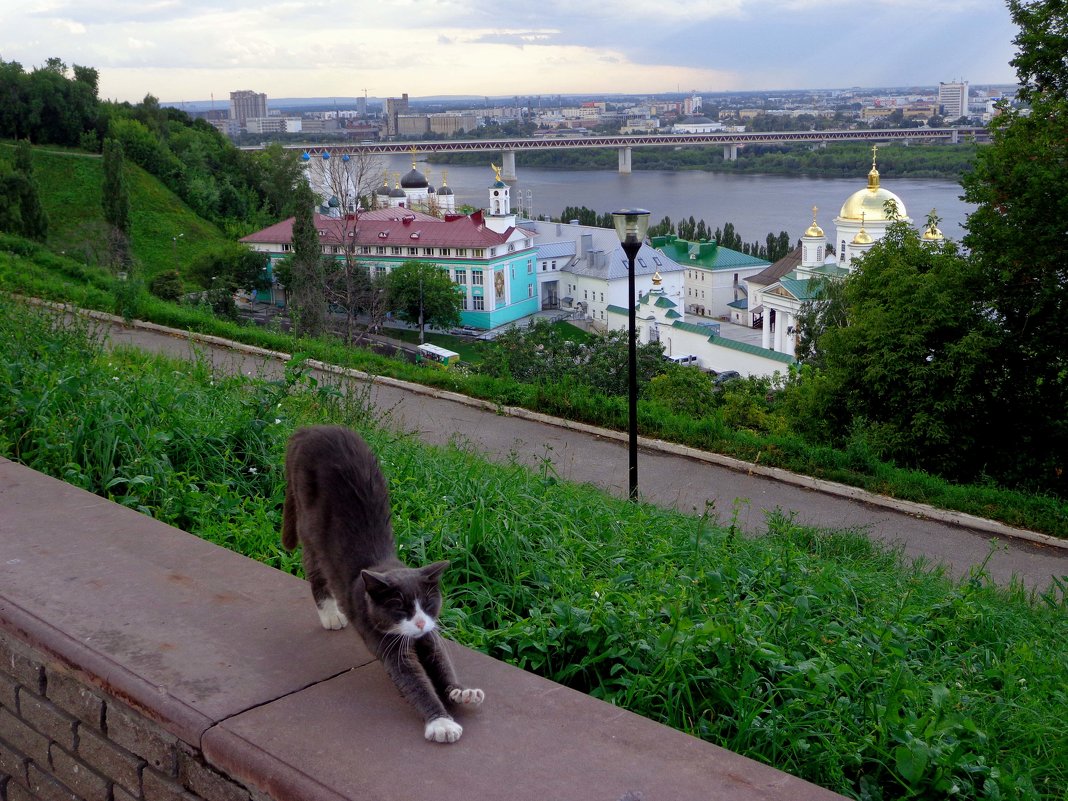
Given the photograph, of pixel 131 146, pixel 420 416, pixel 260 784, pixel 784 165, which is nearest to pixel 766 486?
pixel 420 416

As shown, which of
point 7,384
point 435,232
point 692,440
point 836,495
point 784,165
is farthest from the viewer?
point 784,165

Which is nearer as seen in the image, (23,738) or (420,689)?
(420,689)

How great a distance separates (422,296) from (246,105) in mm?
147591

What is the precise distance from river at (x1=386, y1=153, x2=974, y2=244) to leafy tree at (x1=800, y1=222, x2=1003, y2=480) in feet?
145

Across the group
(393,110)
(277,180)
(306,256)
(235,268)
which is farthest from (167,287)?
(393,110)

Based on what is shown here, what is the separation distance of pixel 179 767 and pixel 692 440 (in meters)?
6.50

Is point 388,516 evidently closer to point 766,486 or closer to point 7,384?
point 7,384

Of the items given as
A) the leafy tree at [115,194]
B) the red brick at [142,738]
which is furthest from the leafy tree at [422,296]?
the red brick at [142,738]

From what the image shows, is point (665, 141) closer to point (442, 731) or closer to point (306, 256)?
point (306, 256)

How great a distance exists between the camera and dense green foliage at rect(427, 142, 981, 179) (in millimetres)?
73125

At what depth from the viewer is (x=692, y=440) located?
800 cm

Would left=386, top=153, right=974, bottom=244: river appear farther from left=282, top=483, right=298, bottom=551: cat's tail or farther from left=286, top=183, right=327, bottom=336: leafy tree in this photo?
left=282, top=483, right=298, bottom=551: cat's tail

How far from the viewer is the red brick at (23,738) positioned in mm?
2152

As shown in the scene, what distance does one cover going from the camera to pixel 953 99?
124375 mm
